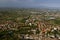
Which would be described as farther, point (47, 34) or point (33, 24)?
point (33, 24)

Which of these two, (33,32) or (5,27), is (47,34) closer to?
(33,32)

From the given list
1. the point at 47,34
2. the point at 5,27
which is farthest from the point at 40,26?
the point at 5,27

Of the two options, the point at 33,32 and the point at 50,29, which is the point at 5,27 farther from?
the point at 50,29

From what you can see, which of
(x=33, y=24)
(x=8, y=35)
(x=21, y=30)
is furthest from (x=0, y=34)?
(x=33, y=24)

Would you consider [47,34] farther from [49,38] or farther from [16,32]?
[16,32]

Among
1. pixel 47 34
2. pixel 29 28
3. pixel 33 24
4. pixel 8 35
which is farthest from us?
pixel 33 24

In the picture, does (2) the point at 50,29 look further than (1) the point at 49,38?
Yes

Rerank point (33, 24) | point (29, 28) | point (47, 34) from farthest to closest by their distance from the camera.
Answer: point (33, 24)
point (29, 28)
point (47, 34)

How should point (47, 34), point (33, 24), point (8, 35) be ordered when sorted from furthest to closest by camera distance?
point (33, 24) < point (47, 34) < point (8, 35)

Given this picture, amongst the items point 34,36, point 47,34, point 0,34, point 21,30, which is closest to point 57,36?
point 47,34
